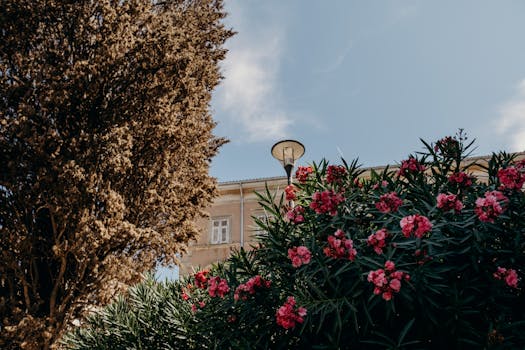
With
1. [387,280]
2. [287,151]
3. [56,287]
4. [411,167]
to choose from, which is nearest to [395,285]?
[387,280]

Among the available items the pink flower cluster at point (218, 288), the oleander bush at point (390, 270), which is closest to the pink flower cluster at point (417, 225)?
the oleander bush at point (390, 270)

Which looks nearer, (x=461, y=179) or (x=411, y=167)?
(x=461, y=179)

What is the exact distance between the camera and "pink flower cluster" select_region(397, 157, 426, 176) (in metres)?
4.54

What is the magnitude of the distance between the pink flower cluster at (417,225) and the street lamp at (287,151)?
3.90 meters

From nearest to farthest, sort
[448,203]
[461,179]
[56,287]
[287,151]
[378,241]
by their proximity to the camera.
→ [378,241] < [448,203] < [461,179] < [287,151] < [56,287]

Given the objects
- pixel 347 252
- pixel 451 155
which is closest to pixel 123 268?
pixel 347 252

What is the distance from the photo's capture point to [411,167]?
14.9 feet

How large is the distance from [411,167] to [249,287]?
7.08 feet

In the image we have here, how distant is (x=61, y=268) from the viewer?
7.80 metres

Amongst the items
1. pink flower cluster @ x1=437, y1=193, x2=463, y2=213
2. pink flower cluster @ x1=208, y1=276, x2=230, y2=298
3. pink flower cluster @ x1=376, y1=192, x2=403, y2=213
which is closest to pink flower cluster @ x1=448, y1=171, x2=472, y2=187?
pink flower cluster @ x1=437, y1=193, x2=463, y2=213

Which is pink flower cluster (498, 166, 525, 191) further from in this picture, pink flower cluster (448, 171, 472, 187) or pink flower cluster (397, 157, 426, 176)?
pink flower cluster (397, 157, 426, 176)

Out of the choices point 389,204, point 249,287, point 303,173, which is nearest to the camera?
point 389,204

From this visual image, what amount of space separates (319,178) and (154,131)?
452 centimetres

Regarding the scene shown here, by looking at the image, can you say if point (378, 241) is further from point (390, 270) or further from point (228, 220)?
point (228, 220)
